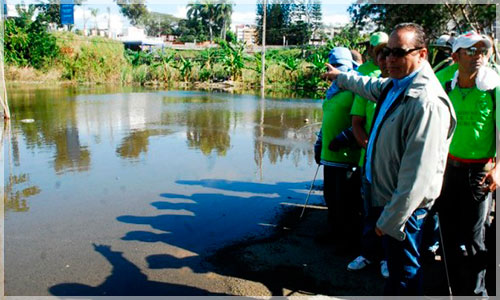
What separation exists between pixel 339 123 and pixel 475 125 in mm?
1306

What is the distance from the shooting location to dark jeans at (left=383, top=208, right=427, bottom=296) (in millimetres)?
2561

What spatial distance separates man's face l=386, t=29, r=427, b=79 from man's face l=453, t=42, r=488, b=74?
0.77 m

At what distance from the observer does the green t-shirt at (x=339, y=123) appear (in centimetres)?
419

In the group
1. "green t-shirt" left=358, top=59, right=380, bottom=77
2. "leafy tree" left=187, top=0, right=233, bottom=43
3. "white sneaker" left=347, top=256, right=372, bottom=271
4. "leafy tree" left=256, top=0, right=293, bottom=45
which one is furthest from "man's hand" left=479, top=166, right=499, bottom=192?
"leafy tree" left=187, top=0, right=233, bottom=43

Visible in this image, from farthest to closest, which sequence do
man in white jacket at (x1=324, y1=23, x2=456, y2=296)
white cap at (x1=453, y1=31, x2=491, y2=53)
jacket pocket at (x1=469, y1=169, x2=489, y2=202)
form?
jacket pocket at (x1=469, y1=169, x2=489, y2=202) → white cap at (x1=453, y1=31, x2=491, y2=53) → man in white jacket at (x1=324, y1=23, x2=456, y2=296)

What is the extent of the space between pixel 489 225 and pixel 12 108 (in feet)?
48.2

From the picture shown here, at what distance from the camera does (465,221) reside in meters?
3.28

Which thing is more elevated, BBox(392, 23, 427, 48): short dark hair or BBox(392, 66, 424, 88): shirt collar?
BBox(392, 23, 427, 48): short dark hair

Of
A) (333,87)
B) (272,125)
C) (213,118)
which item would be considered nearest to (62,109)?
(213,118)

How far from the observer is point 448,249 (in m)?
3.37

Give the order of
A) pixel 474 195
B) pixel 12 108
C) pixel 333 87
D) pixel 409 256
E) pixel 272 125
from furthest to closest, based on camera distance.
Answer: pixel 12 108, pixel 272 125, pixel 333 87, pixel 474 195, pixel 409 256

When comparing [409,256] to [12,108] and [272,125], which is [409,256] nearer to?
[272,125]

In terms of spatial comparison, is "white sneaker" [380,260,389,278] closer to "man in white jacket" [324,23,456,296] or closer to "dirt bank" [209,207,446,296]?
"dirt bank" [209,207,446,296]

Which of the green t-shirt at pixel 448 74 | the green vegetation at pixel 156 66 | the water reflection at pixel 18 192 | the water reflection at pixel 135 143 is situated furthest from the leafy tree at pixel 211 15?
the green t-shirt at pixel 448 74
